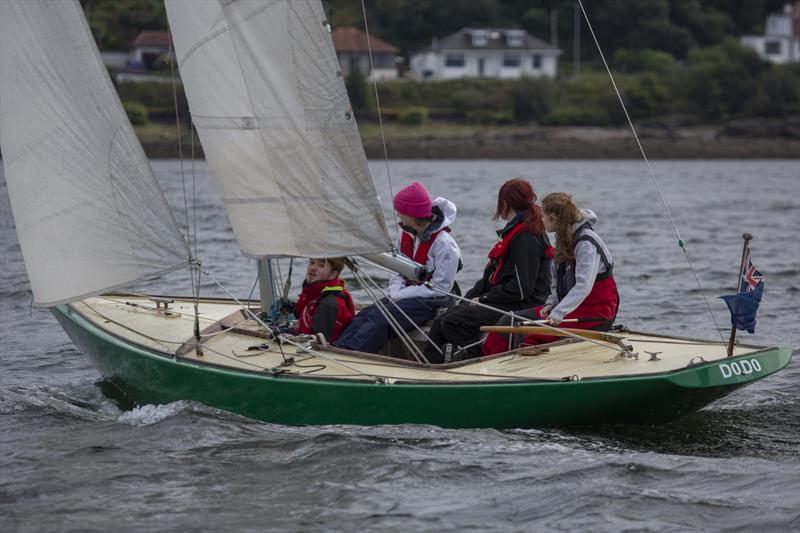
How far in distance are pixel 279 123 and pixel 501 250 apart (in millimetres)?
1865

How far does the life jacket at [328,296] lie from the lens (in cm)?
950

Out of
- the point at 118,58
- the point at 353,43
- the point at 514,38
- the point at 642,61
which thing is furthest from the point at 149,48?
the point at 642,61

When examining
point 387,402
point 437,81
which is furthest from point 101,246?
point 437,81

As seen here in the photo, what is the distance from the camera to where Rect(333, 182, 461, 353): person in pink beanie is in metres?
9.46

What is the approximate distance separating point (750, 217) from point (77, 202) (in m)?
24.6

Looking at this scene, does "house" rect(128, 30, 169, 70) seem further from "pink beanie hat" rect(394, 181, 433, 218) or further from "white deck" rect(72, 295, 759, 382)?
"pink beanie hat" rect(394, 181, 433, 218)

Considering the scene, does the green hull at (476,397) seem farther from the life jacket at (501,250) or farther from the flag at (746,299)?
the life jacket at (501,250)

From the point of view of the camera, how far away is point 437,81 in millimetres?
79625

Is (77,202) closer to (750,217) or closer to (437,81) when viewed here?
(750,217)

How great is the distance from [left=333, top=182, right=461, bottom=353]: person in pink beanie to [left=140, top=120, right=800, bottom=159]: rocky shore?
55422mm

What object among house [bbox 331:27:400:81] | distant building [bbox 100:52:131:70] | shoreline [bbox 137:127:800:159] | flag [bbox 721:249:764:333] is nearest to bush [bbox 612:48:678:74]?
shoreline [bbox 137:127:800:159]

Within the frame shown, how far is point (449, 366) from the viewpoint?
8.81 metres

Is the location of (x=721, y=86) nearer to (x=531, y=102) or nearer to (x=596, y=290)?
(x=531, y=102)

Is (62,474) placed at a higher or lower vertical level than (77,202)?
lower
